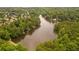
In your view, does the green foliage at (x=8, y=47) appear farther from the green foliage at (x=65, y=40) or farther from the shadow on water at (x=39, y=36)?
the green foliage at (x=65, y=40)

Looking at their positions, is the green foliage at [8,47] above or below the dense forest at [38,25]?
below

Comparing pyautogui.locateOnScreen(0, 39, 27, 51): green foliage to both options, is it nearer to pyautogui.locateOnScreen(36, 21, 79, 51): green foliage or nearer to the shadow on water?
the shadow on water

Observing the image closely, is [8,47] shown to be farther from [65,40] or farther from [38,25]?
[65,40]

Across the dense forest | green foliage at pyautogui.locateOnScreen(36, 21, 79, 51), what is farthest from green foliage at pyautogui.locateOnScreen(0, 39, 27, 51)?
green foliage at pyautogui.locateOnScreen(36, 21, 79, 51)

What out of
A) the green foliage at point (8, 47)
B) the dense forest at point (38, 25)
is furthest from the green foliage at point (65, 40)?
the green foliage at point (8, 47)
